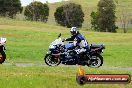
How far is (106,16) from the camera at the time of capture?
9594 cm

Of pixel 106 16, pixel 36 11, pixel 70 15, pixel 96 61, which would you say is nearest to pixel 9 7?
pixel 36 11

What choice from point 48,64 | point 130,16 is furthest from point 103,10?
point 48,64

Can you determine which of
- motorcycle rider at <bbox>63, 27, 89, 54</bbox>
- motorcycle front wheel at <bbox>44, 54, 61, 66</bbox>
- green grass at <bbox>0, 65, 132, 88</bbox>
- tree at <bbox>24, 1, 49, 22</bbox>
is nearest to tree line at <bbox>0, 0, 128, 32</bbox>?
tree at <bbox>24, 1, 49, 22</bbox>

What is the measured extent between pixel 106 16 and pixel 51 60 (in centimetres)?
7281

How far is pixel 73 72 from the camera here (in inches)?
804

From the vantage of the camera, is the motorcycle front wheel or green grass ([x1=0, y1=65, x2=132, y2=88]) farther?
the motorcycle front wheel

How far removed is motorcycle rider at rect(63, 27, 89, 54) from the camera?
907 inches

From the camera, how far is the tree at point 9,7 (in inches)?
3839

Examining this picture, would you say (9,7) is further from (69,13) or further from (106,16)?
(106,16)

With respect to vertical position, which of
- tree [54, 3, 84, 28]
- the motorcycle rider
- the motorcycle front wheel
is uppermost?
the motorcycle rider

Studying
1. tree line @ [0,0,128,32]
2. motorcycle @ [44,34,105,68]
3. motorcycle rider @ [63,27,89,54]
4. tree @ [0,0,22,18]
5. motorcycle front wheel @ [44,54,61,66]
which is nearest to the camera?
motorcycle rider @ [63,27,89,54]

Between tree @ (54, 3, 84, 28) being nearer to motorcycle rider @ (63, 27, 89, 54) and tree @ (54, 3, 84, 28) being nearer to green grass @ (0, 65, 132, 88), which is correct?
motorcycle rider @ (63, 27, 89, 54)

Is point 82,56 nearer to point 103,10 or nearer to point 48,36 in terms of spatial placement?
point 48,36

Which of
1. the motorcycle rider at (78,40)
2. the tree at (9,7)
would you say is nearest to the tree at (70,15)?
the tree at (9,7)
